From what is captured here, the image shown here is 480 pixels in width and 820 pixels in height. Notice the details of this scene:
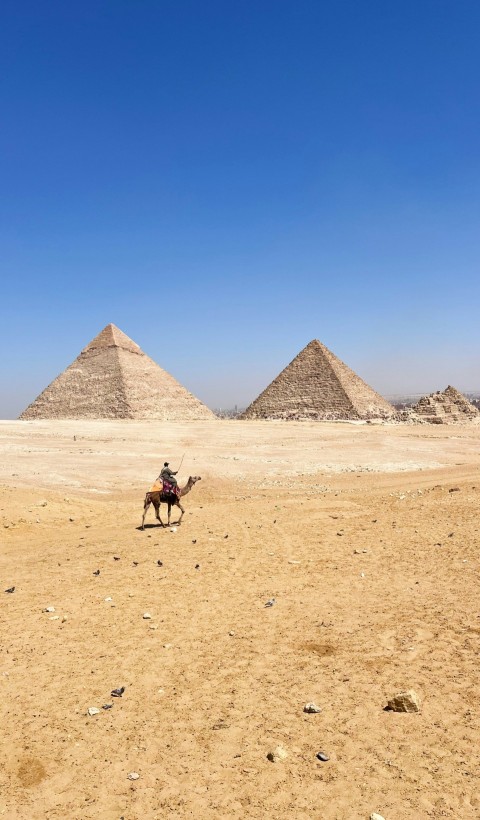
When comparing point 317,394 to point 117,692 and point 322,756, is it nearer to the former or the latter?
point 117,692

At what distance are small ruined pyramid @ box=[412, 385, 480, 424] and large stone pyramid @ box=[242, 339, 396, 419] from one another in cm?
547

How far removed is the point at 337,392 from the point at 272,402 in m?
9.61

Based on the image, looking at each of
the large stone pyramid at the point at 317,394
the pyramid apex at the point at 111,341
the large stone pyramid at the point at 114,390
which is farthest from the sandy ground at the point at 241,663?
the pyramid apex at the point at 111,341

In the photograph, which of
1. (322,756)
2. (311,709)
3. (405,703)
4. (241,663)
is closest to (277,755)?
(322,756)

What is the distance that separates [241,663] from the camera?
193 inches

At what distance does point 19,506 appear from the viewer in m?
12.2

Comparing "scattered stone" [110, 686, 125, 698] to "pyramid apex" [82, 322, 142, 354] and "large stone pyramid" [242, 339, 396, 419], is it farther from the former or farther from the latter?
"pyramid apex" [82, 322, 142, 354]

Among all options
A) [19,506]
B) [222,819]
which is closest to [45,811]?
[222,819]

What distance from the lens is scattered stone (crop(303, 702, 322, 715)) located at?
4.08m

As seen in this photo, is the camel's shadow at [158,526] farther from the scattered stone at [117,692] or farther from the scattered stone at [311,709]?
the scattered stone at [311,709]

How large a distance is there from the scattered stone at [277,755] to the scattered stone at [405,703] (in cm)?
98

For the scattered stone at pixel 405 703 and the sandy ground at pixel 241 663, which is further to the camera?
the scattered stone at pixel 405 703

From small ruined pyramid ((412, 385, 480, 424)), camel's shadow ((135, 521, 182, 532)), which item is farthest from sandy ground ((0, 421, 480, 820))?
small ruined pyramid ((412, 385, 480, 424))

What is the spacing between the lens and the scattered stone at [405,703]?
401 cm
